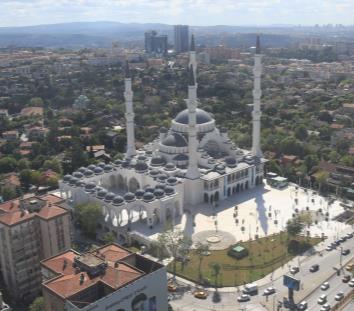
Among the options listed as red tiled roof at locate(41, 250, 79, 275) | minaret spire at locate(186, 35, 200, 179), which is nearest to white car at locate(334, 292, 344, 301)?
red tiled roof at locate(41, 250, 79, 275)

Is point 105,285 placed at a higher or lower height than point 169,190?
higher

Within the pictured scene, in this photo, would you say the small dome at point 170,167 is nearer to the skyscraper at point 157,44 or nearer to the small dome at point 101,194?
the small dome at point 101,194

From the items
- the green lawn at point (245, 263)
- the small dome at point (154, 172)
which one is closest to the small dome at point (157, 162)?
the small dome at point (154, 172)

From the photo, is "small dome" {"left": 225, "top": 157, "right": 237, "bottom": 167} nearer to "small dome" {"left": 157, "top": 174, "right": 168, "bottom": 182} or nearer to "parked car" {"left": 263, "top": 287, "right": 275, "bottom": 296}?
"small dome" {"left": 157, "top": 174, "right": 168, "bottom": 182}

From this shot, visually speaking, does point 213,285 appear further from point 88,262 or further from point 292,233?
point 88,262

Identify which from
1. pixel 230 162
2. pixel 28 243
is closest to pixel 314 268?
pixel 230 162

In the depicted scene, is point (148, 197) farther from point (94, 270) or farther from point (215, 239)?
point (94, 270)
